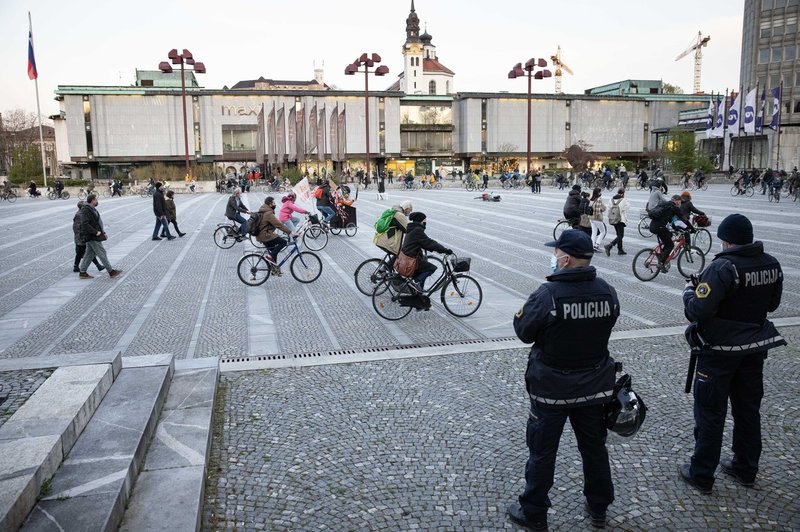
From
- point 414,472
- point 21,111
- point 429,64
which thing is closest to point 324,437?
point 414,472

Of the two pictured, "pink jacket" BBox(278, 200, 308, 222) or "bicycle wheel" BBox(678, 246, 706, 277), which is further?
"pink jacket" BBox(278, 200, 308, 222)

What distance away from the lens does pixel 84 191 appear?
47.5 meters

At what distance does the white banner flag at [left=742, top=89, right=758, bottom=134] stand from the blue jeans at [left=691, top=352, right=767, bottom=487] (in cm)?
5344

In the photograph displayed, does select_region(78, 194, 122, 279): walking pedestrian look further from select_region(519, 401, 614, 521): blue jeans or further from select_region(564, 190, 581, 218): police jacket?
select_region(519, 401, 614, 521): blue jeans

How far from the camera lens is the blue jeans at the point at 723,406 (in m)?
4.26

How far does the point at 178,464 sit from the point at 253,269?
7.55 metres

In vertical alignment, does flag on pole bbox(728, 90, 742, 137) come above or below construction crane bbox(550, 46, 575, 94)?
below

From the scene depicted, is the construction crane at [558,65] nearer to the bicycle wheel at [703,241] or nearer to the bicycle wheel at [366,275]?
the bicycle wheel at [703,241]

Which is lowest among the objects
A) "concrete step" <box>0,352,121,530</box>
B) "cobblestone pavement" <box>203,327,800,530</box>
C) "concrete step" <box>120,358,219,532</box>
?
"cobblestone pavement" <box>203,327,800,530</box>

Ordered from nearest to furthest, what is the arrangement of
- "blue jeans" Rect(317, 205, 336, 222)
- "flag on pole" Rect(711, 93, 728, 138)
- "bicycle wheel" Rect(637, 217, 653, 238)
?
"bicycle wheel" Rect(637, 217, 653, 238) < "blue jeans" Rect(317, 205, 336, 222) < "flag on pole" Rect(711, 93, 728, 138)

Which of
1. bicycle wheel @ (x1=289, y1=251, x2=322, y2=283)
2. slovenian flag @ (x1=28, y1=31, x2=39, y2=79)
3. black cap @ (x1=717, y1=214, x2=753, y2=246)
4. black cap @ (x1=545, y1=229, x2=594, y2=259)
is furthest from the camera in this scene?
slovenian flag @ (x1=28, y1=31, x2=39, y2=79)

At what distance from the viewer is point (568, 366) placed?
378cm

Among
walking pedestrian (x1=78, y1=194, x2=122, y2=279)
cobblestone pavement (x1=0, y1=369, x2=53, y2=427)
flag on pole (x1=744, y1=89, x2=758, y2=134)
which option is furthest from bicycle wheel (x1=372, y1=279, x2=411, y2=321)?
flag on pole (x1=744, y1=89, x2=758, y2=134)

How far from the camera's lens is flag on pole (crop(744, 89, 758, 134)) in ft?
163
